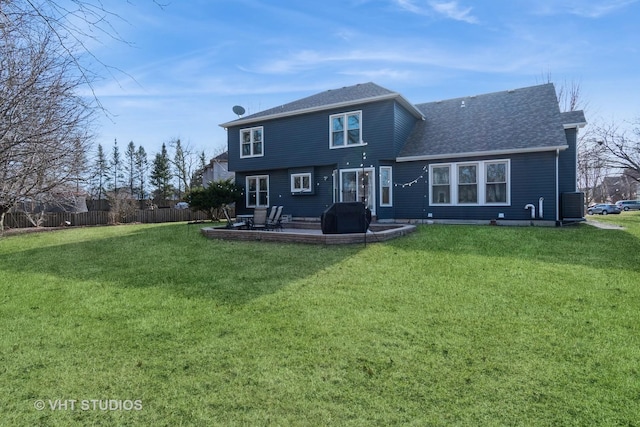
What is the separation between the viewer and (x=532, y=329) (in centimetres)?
371

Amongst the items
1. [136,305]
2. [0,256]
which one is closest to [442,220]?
[136,305]

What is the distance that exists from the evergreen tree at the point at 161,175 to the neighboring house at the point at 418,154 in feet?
→ 106

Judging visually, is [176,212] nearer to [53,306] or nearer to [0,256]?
[0,256]

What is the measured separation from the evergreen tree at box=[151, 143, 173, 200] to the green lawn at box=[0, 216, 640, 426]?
42023 millimetres

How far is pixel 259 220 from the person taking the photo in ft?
40.3

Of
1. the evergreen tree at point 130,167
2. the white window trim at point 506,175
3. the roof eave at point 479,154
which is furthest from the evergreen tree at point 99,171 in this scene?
the evergreen tree at point 130,167

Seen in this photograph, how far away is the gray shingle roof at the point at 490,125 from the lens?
41.9 ft

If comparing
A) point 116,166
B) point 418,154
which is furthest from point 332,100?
point 116,166

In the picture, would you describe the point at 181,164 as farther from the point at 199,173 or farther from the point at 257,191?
the point at 257,191

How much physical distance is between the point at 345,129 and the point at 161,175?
125 ft

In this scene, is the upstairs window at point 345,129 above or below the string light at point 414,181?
above

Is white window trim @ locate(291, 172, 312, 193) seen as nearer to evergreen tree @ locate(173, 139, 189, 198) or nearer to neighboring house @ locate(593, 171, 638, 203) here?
evergreen tree @ locate(173, 139, 189, 198)

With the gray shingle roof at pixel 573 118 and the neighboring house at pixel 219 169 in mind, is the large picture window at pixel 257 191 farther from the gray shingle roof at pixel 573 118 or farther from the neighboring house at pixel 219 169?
the neighboring house at pixel 219 169
